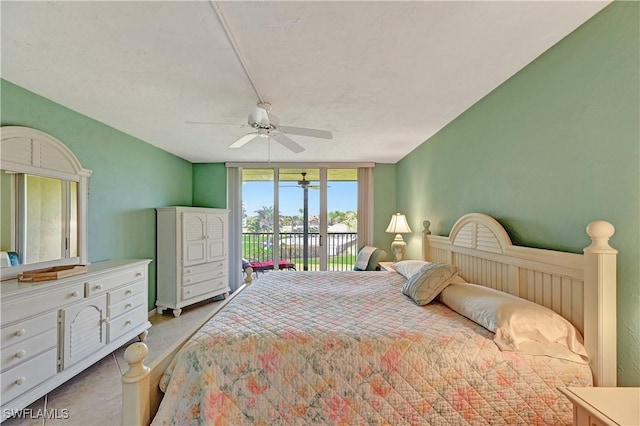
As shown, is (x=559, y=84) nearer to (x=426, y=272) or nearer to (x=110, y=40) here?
(x=426, y=272)

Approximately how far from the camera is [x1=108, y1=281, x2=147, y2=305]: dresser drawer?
8.45ft

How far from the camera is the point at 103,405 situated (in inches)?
79.2

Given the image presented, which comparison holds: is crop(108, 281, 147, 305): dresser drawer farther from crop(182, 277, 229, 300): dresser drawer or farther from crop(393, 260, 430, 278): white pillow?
crop(393, 260, 430, 278): white pillow

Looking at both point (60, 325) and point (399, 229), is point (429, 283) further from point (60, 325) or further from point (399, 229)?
point (60, 325)

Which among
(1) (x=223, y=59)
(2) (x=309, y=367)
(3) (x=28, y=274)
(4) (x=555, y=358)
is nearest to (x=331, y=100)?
(1) (x=223, y=59)

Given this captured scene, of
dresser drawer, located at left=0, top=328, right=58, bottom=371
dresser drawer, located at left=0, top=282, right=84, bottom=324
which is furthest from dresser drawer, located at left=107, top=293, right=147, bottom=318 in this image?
dresser drawer, located at left=0, top=328, right=58, bottom=371

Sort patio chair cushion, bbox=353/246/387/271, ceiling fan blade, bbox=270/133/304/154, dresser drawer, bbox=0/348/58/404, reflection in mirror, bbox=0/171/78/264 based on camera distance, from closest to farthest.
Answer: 1. dresser drawer, bbox=0/348/58/404
2. reflection in mirror, bbox=0/171/78/264
3. ceiling fan blade, bbox=270/133/304/154
4. patio chair cushion, bbox=353/246/387/271

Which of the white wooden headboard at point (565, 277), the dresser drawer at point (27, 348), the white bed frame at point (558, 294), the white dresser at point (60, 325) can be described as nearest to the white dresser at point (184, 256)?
the white dresser at point (60, 325)

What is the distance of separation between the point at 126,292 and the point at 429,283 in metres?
2.86

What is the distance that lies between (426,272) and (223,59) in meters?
2.07

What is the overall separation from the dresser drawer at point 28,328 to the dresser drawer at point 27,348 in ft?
0.09

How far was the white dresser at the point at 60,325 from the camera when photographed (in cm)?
175

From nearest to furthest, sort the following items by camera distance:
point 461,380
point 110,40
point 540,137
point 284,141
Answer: point 461,380
point 110,40
point 540,137
point 284,141

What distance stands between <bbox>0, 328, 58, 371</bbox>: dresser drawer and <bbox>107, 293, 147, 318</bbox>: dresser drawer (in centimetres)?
52
